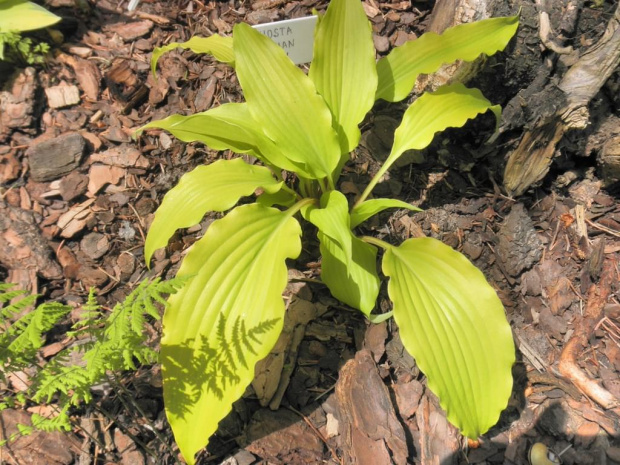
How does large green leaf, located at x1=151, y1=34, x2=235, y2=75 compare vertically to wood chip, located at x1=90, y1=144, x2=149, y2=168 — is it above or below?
above

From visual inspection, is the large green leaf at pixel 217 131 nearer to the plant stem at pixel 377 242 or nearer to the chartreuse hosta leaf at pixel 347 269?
the chartreuse hosta leaf at pixel 347 269

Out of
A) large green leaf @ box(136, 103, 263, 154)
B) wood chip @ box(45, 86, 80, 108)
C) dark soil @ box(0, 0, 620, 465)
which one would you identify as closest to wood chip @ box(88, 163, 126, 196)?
dark soil @ box(0, 0, 620, 465)

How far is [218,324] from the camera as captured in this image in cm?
143

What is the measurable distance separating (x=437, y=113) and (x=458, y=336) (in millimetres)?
771

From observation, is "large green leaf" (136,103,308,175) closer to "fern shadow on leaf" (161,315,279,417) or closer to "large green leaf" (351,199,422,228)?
"large green leaf" (351,199,422,228)

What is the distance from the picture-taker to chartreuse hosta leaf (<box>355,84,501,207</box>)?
64.4 inches

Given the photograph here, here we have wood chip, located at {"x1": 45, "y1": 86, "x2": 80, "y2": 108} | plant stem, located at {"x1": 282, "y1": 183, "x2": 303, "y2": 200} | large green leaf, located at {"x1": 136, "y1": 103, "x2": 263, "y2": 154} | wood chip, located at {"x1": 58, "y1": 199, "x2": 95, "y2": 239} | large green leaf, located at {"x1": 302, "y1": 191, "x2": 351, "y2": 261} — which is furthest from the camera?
wood chip, located at {"x1": 45, "y1": 86, "x2": 80, "y2": 108}

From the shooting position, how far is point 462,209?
2.01 meters

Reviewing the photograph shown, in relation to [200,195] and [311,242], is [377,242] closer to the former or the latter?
[311,242]

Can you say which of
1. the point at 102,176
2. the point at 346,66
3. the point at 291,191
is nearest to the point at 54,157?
the point at 102,176

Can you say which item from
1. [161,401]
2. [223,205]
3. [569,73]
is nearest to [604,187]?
[569,73]

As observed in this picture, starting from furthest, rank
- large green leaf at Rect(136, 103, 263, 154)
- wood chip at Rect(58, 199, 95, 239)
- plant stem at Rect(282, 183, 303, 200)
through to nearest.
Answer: wood chip at Rect(58, 199, 95, 239), plant stem at Rect(282, 183, 303, 200), large green leaf at Rect(136, 103, 263, 154)

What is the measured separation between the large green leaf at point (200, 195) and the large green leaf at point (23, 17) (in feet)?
3.72

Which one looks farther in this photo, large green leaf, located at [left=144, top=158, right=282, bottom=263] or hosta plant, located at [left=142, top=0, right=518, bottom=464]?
large green leaf, located at [left=144, top=158, right=282, bottom=263]
